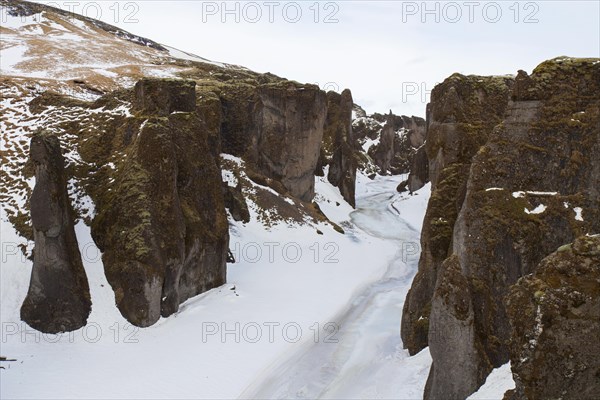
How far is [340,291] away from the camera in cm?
3688

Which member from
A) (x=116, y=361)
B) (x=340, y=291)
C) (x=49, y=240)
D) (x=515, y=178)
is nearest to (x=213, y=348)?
(x=116, y=361)

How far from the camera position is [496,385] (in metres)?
15.5

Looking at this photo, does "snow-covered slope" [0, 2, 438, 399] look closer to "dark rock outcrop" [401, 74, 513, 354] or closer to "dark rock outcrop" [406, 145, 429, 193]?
"dark rock outcrop" [401, 74, 513, 354]

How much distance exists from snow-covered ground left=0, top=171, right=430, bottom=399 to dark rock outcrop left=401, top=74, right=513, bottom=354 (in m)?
2.21

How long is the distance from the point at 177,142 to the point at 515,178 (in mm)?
22767

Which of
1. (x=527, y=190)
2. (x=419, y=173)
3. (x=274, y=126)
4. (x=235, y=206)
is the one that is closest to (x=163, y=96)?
(x=235, y=206)

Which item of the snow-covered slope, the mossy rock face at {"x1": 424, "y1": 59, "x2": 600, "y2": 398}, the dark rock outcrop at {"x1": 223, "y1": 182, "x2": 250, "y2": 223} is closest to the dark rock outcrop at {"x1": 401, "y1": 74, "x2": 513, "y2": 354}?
the snow-covered slope

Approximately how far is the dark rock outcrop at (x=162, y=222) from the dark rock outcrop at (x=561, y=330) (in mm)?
21487

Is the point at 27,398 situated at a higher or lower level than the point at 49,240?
lower

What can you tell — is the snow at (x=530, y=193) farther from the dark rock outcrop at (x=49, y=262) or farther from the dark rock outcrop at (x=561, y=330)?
the dark rock outcrop at (x=49, y=262)

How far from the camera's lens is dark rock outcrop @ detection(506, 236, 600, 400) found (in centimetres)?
862

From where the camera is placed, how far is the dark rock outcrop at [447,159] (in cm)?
2305

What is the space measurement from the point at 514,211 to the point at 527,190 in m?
1.27

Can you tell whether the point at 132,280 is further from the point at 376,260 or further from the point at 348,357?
the point at 376,260
